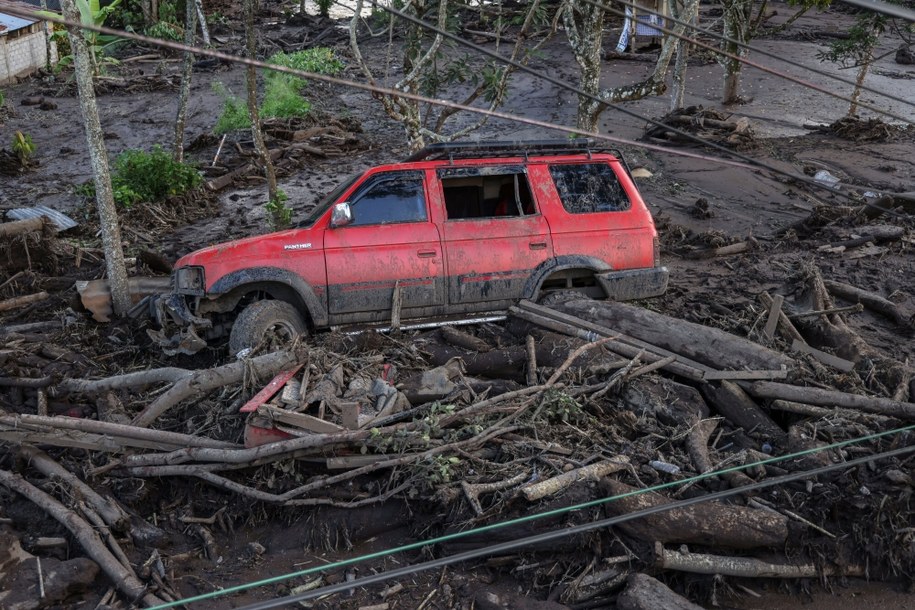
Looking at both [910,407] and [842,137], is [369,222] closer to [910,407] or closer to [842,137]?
[910,407]

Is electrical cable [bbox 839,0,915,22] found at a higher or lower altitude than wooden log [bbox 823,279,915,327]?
higher

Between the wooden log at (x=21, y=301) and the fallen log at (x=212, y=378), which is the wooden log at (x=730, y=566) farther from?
the wooden log at (x=21, y=301)

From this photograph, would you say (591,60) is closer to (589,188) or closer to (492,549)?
(589,188)

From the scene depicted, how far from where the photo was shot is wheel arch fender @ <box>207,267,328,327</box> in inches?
333

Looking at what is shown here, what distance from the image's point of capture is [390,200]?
8.83m

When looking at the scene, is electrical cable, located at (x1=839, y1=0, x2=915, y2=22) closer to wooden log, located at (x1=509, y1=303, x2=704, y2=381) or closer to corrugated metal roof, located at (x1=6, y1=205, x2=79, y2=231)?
wooden log, located at (x1=509, y1=303, x2=704, y2=381)

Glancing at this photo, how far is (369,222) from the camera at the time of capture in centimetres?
877

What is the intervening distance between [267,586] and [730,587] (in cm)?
313

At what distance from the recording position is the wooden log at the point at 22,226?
11.3 metres

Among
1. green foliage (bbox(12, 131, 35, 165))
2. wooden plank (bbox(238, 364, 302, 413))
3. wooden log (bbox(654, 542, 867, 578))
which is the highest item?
green foliage (bbox(12, 131, 35, 165))

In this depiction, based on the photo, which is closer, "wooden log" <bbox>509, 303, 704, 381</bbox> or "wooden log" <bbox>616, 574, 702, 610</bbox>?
"wooden log" <bbox>616, 574, 702, 610</bbox>

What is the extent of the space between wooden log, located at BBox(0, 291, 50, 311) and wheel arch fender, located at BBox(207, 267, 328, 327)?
2955 mm

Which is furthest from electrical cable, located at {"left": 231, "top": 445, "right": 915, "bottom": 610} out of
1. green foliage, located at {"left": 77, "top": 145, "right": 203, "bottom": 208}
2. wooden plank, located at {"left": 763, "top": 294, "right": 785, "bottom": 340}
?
green foliage, located at {"left": 77, "top": 145, "right": 203, "bottom": 208}

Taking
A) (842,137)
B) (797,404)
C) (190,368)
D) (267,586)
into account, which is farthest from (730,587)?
(842,137)
